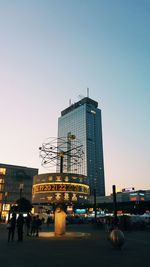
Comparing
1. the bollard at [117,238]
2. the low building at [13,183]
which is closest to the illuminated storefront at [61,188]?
the bollard at [117,238]

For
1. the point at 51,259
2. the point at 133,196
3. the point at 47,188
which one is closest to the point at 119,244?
the point at 51,259

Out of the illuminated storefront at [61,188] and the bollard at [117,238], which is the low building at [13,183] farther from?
the bollard at [117,238]

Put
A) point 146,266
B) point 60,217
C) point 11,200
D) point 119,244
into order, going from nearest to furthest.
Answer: point 146,266 → point 119,244 → point 60,217 → point 11,200

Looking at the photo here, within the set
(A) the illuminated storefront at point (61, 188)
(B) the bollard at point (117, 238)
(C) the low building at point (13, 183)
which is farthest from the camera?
(C) the low building at point (13, 183)

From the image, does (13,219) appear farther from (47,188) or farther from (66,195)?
(66,195)

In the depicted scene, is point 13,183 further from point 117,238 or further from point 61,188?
point 117,238

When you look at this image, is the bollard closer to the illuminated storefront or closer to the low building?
the illuminated storefront

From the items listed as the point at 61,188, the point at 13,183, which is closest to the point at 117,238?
the point at 61,188

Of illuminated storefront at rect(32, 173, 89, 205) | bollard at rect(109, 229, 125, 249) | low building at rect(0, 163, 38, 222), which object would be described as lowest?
bollard at rect(109, 229, 125, 249)

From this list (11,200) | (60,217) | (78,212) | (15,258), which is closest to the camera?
(15,258)

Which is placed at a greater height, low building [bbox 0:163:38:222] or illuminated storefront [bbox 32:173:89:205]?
low building [bbox 0:163:38:222]

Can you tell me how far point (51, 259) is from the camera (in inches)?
474

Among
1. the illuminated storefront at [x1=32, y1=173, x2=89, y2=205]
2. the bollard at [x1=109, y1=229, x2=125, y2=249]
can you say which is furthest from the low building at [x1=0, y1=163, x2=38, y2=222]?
the bollard at [x1=109, y1=229, x2=125, y2=249]

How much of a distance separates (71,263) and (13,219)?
36.9 feet
